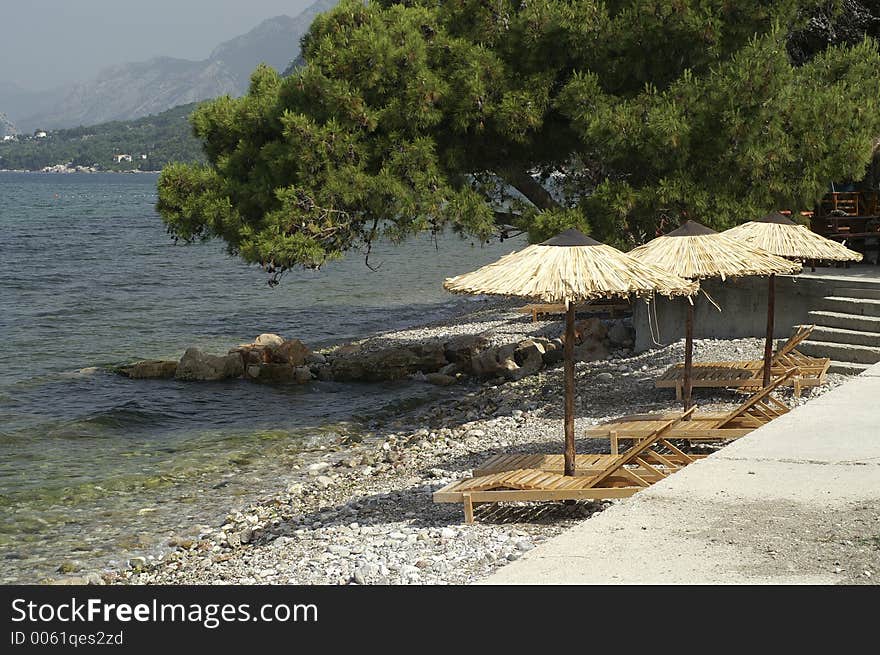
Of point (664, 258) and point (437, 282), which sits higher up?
point (664, 258)

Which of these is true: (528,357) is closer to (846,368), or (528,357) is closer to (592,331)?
(592,331)

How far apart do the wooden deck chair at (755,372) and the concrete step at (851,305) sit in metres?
0.92

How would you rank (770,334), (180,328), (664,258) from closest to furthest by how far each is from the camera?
(664,258) < (770,334) < (180,328)

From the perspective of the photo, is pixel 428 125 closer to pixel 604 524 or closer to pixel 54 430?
pixel 54 430

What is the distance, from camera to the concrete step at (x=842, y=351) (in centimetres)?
1382

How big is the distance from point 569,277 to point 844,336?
269 inches

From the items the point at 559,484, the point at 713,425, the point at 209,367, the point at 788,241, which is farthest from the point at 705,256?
the point at 209,367

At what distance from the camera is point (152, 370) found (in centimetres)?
2130

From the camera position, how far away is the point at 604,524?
6.62m

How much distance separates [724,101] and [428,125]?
4.17 meters

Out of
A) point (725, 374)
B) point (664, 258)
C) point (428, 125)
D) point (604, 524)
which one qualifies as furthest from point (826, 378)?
point (604, 524)

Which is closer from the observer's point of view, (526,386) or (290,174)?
(290,174)

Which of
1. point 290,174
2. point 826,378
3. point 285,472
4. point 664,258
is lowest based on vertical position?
point 285,472

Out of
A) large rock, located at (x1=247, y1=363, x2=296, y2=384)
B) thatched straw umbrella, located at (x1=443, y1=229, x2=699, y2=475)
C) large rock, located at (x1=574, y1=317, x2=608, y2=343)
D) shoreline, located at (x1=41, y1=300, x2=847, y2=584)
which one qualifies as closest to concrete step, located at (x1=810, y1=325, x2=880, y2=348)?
shoreline, located at (x1=41, y1=300, x2=847, y2=584)
